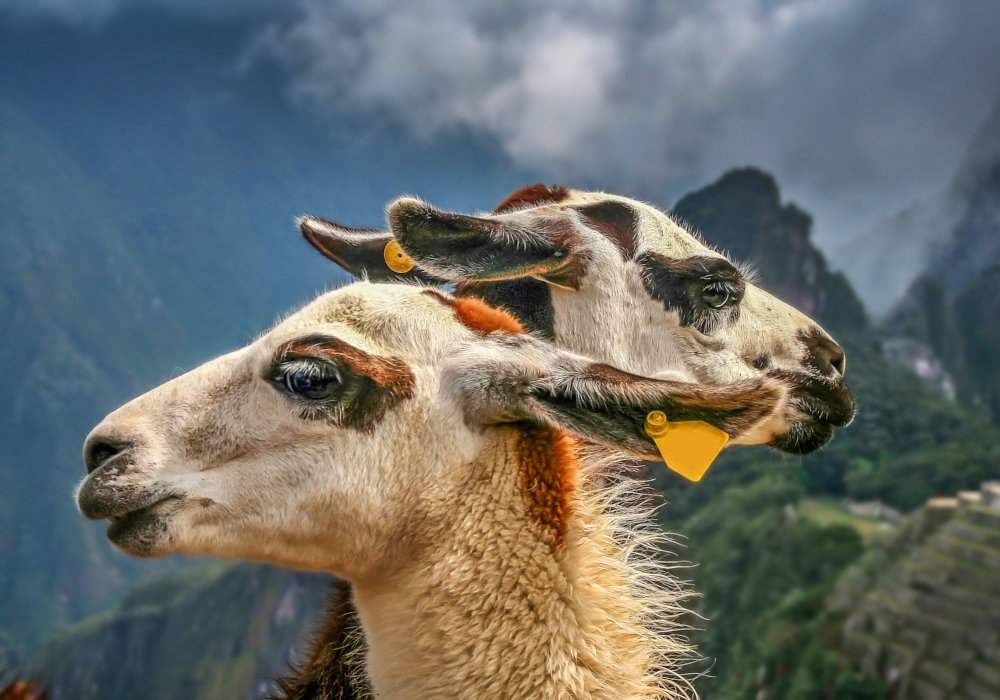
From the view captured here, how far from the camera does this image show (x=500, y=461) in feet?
7.27

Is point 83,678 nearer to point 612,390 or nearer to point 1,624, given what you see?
point 1,624

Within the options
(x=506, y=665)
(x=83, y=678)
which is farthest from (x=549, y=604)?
(x=83, y=678)

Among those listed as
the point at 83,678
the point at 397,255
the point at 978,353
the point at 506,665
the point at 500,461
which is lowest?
the point at 83,678

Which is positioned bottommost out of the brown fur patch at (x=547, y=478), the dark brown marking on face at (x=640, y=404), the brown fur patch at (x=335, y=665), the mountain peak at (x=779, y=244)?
the brown fur patch at (x=335, y=665)

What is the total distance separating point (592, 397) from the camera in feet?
6.38

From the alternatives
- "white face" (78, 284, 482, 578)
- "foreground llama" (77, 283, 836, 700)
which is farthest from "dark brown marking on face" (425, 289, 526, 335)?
"white face" (78, 284, 482, 578)

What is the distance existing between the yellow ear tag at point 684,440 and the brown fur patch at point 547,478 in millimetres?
439

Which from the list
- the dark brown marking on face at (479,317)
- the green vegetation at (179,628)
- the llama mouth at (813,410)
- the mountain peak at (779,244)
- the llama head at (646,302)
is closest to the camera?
the dark brown marking on face at (479,317)

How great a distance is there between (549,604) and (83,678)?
94.4 feet

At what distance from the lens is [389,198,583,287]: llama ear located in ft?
9.65

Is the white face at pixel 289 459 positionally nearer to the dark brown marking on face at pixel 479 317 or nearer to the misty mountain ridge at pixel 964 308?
the dark brown marking on face at pixel 479 317

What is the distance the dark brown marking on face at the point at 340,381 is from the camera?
2166mm

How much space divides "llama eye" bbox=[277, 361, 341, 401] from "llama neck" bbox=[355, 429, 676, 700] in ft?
1.54

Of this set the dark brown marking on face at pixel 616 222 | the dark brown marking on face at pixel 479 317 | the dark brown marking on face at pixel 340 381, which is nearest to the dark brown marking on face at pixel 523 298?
the dark brown marking on face at pixel 616 222
